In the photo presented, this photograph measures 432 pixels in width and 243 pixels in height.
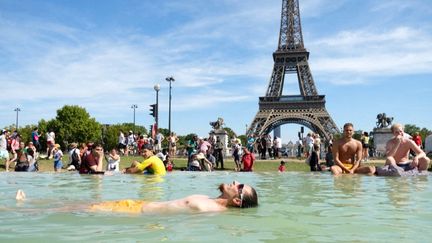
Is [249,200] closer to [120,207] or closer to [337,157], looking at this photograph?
[120,207]

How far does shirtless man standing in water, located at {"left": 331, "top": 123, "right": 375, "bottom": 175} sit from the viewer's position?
506 inches

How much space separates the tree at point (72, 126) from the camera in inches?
3253

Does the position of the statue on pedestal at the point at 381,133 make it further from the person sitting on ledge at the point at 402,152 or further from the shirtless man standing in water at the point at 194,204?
the shirtless man standing in water at the point at 194,204

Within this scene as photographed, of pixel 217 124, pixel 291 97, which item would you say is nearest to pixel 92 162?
pixel 217 124

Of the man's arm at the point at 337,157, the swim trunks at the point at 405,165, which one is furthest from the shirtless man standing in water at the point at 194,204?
the swim trunks at the point at 405,165

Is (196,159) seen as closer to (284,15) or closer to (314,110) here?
(314,110)

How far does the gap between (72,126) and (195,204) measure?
80489 mm

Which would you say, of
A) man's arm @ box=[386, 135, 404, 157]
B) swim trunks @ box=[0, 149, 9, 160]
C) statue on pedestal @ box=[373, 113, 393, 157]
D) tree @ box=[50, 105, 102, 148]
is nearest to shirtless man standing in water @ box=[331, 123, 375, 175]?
man's arm @ box=[386, 135, 404, 157]

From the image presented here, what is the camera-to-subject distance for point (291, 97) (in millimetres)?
65188

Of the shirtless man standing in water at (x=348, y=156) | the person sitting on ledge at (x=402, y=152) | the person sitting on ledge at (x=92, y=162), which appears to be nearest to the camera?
the person sitting on ledge at (x=402, y=152)

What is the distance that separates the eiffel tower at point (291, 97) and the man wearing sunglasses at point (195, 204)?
52.5 meters

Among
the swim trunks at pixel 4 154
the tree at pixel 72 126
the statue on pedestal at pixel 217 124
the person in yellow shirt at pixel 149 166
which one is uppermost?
the tree at pixel 72 126

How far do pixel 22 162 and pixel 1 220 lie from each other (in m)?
12.7

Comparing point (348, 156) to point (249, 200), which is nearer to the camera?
point (249, 200)
